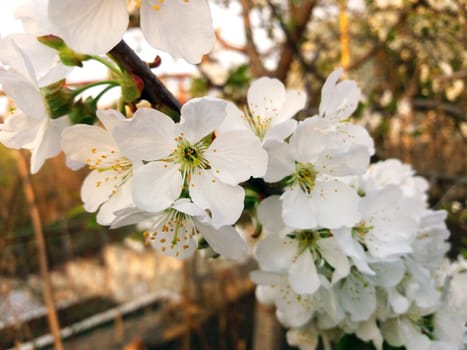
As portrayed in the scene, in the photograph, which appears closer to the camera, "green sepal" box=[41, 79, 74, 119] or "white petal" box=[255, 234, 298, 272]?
"green sepal" box=[41, 79, 74, 119]

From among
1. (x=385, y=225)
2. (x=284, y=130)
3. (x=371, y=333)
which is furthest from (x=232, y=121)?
(x=371, y=333)

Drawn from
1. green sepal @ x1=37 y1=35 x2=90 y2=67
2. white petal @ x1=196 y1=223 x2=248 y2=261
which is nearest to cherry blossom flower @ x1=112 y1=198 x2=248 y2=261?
white petal @ x1=196 y1=223 x2=248 y2=261

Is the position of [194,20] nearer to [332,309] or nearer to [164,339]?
[332,309]

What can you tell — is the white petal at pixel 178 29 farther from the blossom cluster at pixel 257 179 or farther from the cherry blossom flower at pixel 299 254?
the cherry blossom flower at pixel 299 254

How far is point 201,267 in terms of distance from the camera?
3924 millimetres

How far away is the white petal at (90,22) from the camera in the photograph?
38cm

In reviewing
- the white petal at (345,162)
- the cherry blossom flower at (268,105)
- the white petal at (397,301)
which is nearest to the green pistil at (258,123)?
the cherry blossom flower at (268,105)

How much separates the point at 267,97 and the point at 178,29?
244 millimetres

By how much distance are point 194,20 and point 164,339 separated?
321cm

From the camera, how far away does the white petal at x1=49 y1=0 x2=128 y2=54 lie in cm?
38

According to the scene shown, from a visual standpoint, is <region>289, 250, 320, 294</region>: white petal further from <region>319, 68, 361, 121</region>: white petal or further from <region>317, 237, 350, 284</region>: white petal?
<region>319, 68, 361, 121</region>: white petal

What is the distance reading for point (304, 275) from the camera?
1.96 ft

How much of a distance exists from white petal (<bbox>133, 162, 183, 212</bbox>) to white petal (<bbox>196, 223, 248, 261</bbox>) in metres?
0.06

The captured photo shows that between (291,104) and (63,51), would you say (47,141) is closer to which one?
(63,51)
